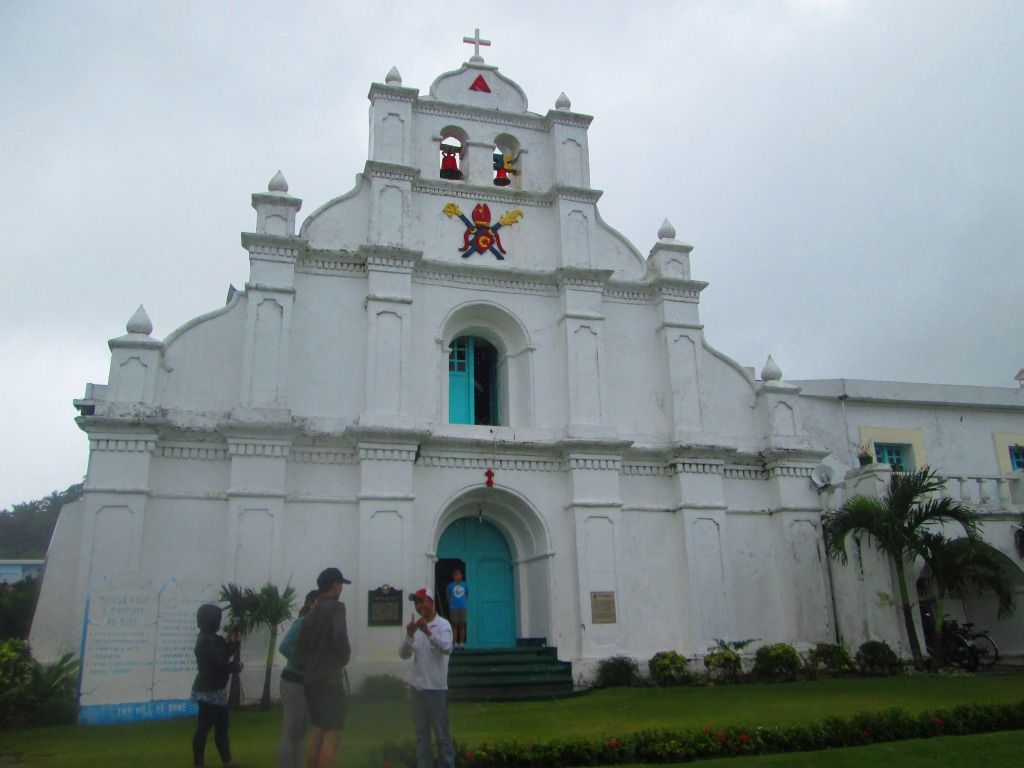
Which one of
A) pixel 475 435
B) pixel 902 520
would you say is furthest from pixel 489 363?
pixel 902 520

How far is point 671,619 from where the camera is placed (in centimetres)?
1540

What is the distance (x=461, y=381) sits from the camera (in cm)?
1661

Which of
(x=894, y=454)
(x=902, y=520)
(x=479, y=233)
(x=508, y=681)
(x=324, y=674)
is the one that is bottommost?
(x=508, y=681)

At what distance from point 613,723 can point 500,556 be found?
20.3 feet

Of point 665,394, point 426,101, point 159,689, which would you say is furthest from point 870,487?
point 159,689

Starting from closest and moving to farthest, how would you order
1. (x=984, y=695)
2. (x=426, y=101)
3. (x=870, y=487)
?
(x=984, y=695) < (x=870, y=487) < (x=426, y=101)

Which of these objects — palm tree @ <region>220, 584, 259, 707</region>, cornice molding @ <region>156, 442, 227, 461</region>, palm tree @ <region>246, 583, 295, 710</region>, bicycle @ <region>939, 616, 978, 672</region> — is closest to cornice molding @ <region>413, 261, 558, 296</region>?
cornice molding @ <region>156, 442, 227, 461</region>

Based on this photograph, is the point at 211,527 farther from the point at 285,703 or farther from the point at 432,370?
the point at 285,703

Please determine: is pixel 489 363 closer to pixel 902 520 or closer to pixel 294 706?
pixel 902 520

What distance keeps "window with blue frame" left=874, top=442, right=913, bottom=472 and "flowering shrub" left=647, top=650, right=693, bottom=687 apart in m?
9.30

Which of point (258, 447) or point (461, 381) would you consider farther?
point (461, 381)

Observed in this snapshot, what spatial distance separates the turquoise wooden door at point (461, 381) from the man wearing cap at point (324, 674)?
31.6 feet

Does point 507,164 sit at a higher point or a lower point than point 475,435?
higher

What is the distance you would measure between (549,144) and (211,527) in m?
10.1
